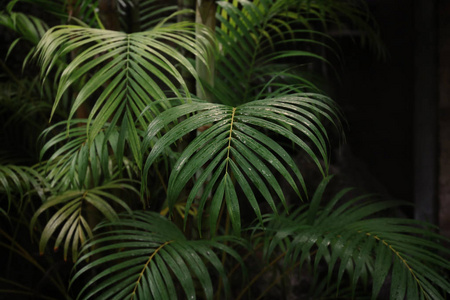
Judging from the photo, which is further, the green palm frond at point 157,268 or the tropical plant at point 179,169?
the green palm frond at point 157,268

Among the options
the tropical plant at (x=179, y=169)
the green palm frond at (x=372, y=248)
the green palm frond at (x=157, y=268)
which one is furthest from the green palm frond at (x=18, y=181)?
the green palm frond at (x=372, y=248)

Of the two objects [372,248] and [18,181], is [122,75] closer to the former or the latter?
[18,181]

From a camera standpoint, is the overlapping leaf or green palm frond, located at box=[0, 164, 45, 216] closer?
the overlapping leaf

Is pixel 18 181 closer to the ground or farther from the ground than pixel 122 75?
closer to the ground

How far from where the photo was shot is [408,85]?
2025 mm

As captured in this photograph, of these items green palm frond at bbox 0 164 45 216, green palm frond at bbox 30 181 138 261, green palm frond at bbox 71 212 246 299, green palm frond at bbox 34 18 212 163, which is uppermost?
green palm frond at bbox 34 18 212 163

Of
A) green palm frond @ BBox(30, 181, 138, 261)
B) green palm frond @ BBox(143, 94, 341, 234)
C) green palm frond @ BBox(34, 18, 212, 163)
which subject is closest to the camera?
green palm frond @ BBox(143, 94, 341, 234)

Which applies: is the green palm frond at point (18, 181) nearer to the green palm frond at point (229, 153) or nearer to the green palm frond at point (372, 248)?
the green palm frond at point (229, 153)

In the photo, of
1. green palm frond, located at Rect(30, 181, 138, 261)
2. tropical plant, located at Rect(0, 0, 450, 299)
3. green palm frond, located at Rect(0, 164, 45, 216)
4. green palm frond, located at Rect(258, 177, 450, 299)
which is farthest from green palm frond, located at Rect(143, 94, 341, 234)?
green palm frond, located at Rect(0, 164, 45, 216)

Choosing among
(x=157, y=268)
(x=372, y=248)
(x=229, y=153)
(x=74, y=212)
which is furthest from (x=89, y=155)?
(x=372, y=248)

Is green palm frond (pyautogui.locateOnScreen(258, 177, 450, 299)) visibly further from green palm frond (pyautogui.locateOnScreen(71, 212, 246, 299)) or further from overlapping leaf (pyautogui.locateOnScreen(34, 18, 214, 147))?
overlapping leaf (pyautogui.locateOnScreen(34, 18, 214, 147))

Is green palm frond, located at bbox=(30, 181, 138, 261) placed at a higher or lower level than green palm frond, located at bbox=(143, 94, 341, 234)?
lower

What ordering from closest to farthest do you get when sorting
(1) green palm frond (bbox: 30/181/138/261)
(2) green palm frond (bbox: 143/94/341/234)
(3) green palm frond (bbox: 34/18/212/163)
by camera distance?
(2) green palm frond (bbox: 143/94/341/234) < (3) green palm frond (bbox: 34/18/212/163) < (1) green palm frond (bbox: 30/181/138/261)

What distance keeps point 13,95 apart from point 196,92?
87 cm
